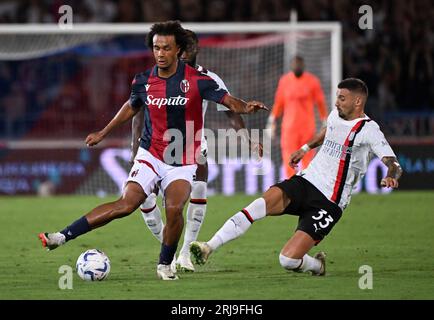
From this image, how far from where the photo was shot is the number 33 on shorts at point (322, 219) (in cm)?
881

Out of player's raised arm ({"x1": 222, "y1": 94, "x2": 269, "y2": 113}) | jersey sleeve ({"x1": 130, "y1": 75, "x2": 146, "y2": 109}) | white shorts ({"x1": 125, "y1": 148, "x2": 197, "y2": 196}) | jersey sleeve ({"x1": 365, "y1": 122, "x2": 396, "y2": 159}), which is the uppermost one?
jersey sleeve ({"x1": 130, "y1": 75, "x2": 146, "y2": 109})

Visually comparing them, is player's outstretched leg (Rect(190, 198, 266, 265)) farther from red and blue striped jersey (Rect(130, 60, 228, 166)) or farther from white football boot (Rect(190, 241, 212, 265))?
red and blue striped jersey (Rect(130, 60, 228, 166))

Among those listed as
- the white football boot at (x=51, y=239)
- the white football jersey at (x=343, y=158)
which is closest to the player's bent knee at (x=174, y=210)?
the white football boot at (x=51, y=239)

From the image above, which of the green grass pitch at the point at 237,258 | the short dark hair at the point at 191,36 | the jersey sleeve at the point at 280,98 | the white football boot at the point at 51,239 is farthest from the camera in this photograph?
the jersey sleeve at the point at 280,98

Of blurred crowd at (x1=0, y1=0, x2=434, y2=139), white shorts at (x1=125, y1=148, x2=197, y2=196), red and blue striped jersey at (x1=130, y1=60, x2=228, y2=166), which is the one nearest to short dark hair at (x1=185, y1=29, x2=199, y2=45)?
red and blue striped jersey at (x1=130, y1=60, x2=228, y2=166)

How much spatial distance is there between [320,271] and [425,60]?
12.5 meters

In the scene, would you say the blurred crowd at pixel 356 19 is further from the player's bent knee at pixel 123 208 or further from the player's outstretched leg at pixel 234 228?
the player's bent knee at pixel 123 208

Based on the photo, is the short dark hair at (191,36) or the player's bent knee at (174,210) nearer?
the player's bent knee at (174,210)

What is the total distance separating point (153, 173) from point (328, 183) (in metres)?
1.48

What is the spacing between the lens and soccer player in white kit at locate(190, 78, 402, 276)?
8750mm

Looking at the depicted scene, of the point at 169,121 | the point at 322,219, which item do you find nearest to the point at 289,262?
the point at 322,219

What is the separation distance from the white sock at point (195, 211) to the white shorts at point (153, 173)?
0.87 metres

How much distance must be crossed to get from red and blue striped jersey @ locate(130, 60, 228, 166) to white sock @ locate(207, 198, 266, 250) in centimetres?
65
